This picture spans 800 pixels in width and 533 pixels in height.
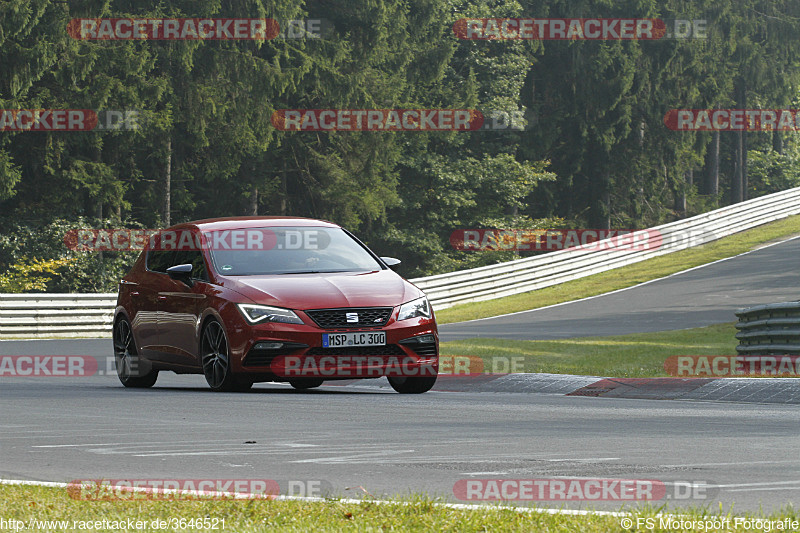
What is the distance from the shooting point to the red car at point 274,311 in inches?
509

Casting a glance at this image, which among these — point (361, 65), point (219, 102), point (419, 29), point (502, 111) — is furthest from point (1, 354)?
point (502, 111)

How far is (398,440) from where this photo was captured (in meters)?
9.47

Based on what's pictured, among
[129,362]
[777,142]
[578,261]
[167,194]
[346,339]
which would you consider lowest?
[129,362]

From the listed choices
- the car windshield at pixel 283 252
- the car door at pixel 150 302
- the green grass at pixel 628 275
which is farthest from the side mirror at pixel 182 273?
the green grass at pixel 628 275

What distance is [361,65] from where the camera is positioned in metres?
49.1

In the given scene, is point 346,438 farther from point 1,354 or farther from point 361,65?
point 361,65

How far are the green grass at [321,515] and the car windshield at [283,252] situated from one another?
7320mm

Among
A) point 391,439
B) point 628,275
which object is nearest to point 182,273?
point 391,439

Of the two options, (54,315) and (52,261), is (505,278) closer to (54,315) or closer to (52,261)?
(52,261)

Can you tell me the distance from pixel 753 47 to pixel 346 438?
63070 millimetres

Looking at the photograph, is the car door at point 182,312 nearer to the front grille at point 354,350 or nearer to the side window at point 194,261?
the side window at point 194,261

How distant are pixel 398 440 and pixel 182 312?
17.2ft

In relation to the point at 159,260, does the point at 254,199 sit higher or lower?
higher

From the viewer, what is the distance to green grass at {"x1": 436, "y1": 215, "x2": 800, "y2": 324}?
37.3m
